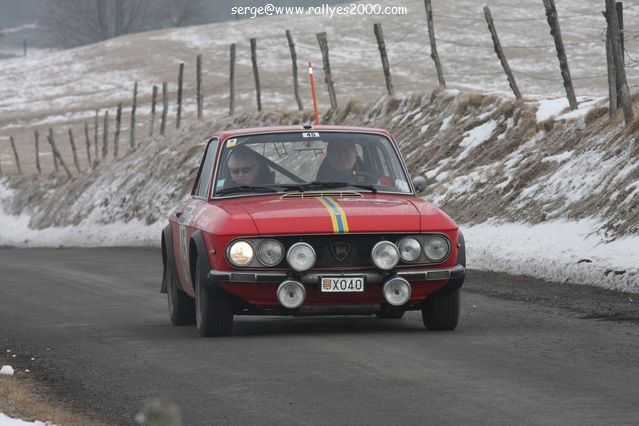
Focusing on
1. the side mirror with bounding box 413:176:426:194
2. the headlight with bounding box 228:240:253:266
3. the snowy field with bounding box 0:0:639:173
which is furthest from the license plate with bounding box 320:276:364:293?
the snowy field with bounding box 0:0:639:173

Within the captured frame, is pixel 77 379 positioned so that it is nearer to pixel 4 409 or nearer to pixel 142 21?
pixel 4 409

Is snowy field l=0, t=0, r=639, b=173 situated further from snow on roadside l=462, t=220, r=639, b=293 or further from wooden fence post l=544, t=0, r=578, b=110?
snow on roadside l=462, t=220, r=639, b=293

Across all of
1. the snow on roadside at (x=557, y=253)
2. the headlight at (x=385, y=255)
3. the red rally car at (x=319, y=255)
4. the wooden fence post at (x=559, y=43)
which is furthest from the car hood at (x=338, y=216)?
the wooden fence post at (x=559, y=43)

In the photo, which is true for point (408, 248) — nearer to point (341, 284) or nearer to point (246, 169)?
point (341, 284)

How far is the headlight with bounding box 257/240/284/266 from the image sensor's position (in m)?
9.88

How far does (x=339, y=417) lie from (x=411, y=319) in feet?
16.5

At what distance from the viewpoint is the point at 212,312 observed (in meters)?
10.2

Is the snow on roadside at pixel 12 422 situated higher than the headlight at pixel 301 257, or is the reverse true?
the snow on roadside at pixel 12 422

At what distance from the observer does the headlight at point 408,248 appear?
10.0 m

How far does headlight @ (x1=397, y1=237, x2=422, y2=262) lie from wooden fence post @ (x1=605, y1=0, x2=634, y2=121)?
1054 centimetres

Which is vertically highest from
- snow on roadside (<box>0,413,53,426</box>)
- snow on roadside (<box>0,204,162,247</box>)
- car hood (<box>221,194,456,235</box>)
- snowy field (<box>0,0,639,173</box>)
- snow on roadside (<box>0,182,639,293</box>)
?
snow on roadside (<box>0,413,53,426</box>)

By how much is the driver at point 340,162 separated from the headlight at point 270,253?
4.44ft

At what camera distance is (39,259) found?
2536 centimetres

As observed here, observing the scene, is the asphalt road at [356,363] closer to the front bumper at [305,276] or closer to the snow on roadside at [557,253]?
the front bumper at [305,276]
